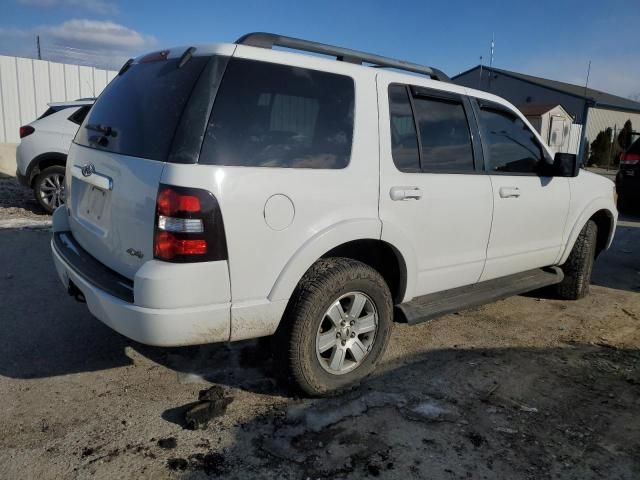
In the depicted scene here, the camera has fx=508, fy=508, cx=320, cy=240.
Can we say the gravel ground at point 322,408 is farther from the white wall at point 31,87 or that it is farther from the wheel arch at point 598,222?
the white wall at point 31,87

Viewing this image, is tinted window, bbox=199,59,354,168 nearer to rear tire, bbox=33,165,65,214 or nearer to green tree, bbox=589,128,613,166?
rear tire, bbox=33,165,65,214

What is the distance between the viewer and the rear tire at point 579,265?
494 centimetres

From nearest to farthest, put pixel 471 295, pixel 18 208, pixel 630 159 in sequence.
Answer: pixel 471 295 → pixel 18 208 → pixel 630 159

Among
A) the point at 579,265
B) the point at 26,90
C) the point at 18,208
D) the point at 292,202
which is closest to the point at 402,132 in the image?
the point at 292,202

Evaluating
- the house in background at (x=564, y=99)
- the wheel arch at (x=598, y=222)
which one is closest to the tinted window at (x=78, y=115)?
the wheel arch at (x=598, y=222)

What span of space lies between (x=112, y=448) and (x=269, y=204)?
147 centimetres

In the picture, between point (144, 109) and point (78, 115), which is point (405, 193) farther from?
point (78, 115)

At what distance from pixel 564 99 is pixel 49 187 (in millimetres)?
33118

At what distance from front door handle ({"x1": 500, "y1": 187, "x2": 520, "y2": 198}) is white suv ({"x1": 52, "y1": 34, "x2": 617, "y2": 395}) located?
2cm

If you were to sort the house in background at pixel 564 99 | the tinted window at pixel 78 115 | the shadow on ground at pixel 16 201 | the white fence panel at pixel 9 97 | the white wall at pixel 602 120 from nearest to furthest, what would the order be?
1. the tinted window at pixel 78 115
2. the shadow on ground at pixel 16 201
3. the white fence panel at pixel 9 97
4. the house in background at pixel 564 99
5. the white wall at pixel 602 120

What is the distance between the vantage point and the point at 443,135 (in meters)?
3.59

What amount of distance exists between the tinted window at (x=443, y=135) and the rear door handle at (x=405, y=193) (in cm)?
20

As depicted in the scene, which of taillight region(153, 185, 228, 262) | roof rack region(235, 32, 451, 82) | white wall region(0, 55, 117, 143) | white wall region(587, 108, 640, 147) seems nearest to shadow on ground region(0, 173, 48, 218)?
white wall region(0, 55, 117, 143)

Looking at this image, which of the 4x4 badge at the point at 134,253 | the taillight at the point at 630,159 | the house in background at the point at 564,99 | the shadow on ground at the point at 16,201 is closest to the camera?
the 4x4 badge at the point at 134,253
